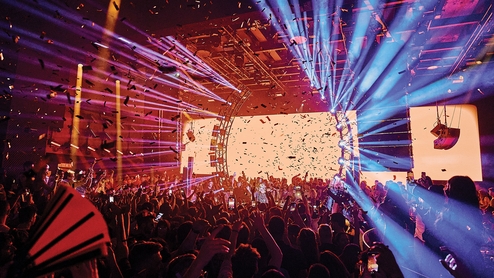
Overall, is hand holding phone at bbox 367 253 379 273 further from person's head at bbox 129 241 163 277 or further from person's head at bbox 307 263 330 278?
person's head at bbox 129 241 163 277

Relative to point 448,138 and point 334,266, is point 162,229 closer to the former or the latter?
point 334,266

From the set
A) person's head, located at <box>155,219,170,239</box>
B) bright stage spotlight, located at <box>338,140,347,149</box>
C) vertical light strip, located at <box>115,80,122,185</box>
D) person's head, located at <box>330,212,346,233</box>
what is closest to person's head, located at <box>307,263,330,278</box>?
person's head, located at <box>155,219,170,239</box>

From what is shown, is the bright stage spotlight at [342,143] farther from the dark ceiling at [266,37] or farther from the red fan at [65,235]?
the red fan at [65,235]

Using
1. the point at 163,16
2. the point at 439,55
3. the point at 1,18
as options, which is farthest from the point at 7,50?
the point at 439,55

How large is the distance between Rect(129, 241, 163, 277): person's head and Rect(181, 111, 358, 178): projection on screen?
14.9 metres

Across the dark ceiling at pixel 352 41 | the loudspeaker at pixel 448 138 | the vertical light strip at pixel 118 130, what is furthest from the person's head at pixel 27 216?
the loudspeaker at pixel 448 138

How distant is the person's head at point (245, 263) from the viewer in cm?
295

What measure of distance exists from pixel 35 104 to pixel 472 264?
39.5 ft

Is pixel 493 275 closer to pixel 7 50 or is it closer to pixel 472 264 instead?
pixel 472 264

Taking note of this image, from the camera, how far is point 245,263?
9.73 ft

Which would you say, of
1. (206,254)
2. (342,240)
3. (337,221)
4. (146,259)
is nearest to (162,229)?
(146,259)

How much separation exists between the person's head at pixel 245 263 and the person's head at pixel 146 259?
70 centimetres

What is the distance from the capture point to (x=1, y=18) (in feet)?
31.6

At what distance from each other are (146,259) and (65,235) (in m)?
2.04
